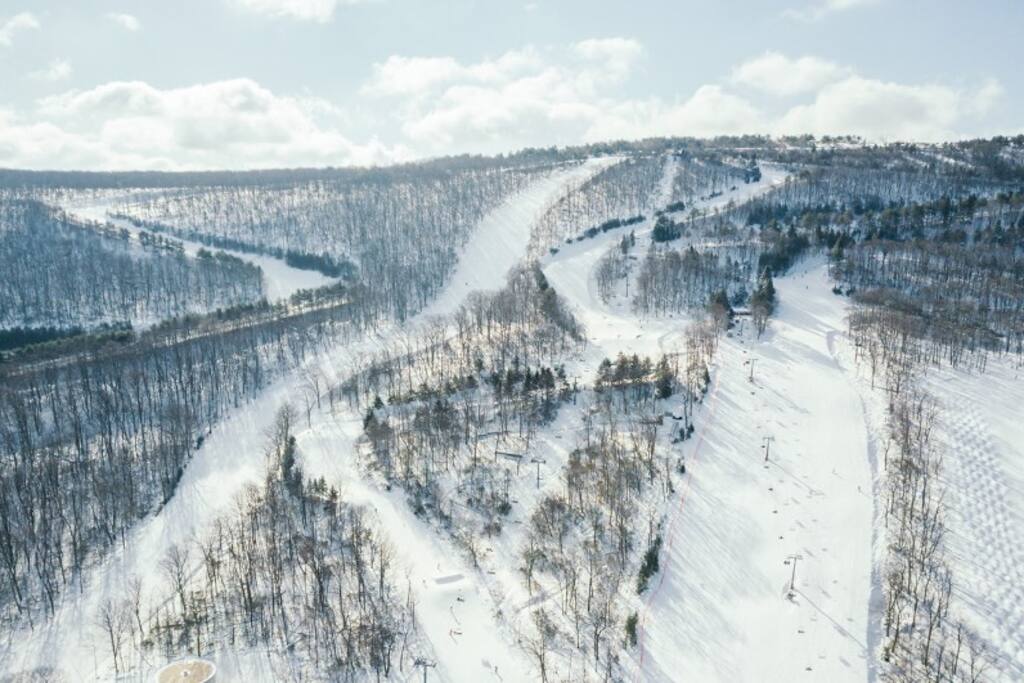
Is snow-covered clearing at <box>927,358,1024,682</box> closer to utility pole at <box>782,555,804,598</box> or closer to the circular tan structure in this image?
utility pole at <box>782,555,804,598</box>

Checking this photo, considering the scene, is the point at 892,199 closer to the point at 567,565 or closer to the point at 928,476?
the point at 928,476

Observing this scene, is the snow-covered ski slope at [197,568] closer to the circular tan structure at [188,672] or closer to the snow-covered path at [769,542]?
the circular tan structure at [188,672]

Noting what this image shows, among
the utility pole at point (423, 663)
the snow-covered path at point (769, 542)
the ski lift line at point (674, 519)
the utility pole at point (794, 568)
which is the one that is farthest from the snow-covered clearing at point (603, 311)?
the utility pole at point (423, 663)

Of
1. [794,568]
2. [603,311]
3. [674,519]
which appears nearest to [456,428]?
[674,519]

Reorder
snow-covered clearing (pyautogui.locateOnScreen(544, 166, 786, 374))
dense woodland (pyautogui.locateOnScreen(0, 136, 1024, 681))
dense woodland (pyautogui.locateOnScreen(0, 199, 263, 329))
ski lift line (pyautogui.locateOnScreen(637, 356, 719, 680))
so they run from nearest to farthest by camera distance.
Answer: ski lift line (pyautogui.locateOnScreen(637, 356, 719, 680)), dense woodland (pyautogui.locateOnScreen(0, 136, 1024, 681)), snow-covered clearing (pyautogui.locateOnScreen(544, 166, 786, 374)), dense woodland (pyautogui.locateOnScreen(0, 199, 263, 329))

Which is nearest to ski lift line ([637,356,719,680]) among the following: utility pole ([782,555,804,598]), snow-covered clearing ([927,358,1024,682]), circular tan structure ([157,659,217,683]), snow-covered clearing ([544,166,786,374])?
utility pole ([782,555,804,598])

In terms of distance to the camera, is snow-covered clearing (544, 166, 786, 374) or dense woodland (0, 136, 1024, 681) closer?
dense woodland (0, 136, 1024, 681)

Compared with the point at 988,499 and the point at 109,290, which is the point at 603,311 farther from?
the point at 109,290
